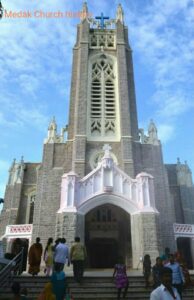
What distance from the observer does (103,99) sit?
23156mm

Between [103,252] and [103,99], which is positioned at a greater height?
[103,99]

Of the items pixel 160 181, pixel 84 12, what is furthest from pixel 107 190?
pixel 84 12

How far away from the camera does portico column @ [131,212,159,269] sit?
15211 millimetres

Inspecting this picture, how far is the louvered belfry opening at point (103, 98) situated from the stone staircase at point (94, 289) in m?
13.2

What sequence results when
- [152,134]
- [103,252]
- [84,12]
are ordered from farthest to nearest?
[84,12] < [152,134] < [103,252]

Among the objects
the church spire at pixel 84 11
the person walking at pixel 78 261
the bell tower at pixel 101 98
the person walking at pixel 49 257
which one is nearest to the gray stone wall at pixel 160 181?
the bell tower at pixel 101 98

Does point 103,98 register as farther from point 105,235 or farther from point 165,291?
point 165,291

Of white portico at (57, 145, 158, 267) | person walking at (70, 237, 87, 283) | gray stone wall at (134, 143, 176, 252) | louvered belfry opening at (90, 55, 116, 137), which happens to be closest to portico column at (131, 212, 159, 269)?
white portico at (57, 145, 158, 267)

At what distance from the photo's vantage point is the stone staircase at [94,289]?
8180 millimetres

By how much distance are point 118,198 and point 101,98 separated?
9431mm

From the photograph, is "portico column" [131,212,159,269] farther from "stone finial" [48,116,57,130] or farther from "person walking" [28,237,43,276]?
"stone finial" [48,116,57,130]

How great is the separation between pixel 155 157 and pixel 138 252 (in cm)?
755

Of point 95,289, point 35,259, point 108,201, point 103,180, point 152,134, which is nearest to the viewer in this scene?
point 95,289

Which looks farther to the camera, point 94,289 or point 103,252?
point 103,252
